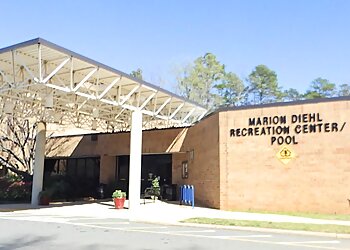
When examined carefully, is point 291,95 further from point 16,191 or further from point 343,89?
point 16,191

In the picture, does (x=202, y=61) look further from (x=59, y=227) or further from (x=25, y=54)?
(x=59, y=227)

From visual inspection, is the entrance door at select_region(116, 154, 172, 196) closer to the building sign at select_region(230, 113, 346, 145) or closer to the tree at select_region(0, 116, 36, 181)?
the tree at select_region(0, 116, 36, 181)

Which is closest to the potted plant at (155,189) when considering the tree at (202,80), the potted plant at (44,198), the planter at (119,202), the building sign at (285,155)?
the planter at (119,202)

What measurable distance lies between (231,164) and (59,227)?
8.63 meters

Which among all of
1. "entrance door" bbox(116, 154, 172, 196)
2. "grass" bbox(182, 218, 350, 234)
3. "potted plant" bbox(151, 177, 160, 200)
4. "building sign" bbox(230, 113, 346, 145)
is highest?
"building sign" bbox(230, 113, 346, 145)

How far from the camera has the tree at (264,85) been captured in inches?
2398

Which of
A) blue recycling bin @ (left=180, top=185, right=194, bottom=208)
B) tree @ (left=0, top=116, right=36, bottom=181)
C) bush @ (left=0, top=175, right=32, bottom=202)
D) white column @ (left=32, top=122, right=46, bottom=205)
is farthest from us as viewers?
tree @ (left=0, top=116, right=36, bottom=181)

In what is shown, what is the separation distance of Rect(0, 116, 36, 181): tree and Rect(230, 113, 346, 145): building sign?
17.6 metres

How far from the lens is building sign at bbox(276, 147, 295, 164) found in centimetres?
1673

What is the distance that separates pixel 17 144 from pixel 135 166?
14.4m

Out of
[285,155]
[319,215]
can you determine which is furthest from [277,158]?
[319,215]

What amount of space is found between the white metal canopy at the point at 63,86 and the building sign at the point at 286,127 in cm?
529

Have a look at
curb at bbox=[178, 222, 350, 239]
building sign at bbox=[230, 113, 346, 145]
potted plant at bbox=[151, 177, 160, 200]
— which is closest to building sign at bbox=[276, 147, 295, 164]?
building sign at bbox=[230, 113, 346, 145]

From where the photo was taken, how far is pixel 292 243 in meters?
9.15
